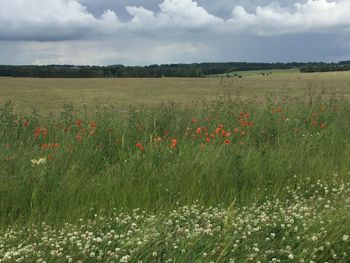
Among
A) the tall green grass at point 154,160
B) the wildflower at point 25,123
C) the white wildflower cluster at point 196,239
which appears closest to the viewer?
the white wildflower cluster at point 196,239

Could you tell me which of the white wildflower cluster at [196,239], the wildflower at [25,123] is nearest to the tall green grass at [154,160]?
the wildflower at [25,123]

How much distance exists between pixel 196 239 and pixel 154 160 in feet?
7.47

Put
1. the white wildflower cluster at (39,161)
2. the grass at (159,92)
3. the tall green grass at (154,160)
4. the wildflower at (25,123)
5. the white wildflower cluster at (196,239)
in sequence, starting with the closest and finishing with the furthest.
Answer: the white wildflower cluster at (196,239), the tall green grass at (154,160), the white wildflower cluster at (39,161), the wildflower at (25,123), the grass at (159,92)

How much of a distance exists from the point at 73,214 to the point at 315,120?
17.5 feet

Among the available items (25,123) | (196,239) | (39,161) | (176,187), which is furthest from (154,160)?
(25,123)

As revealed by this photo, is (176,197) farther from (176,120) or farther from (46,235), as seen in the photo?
(176,120)

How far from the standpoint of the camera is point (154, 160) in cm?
530

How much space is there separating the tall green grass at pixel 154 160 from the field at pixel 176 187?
0.02m

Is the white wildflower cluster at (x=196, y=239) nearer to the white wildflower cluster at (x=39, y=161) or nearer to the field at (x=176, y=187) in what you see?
the field at (x=176, y=187)

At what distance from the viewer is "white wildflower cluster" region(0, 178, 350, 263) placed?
9.60ft

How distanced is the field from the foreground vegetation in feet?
0.04

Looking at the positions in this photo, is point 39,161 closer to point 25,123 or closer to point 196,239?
point 196,239

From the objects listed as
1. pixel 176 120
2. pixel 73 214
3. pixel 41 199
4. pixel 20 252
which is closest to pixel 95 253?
pixel 20 252

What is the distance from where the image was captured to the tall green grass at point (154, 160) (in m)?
4.41
